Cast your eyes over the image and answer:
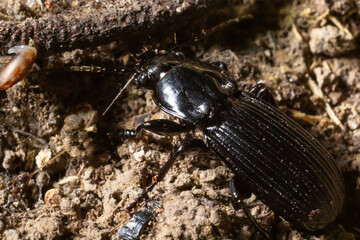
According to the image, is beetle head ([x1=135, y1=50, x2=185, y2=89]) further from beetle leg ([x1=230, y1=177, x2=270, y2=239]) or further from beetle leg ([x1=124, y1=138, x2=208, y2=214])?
beetle leg ([x1=230, y1=177, x2=270, y2=239])

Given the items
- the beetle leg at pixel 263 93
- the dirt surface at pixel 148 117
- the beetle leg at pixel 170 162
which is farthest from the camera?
the beetle leg at pixel 263 93

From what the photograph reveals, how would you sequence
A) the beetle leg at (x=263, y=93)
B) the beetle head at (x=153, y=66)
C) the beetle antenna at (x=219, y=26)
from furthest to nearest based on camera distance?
the beetle antenna at (x=219, y=26)
the beetle leg at (x=263, y=93)
the beetle head at (x=153, y=66)

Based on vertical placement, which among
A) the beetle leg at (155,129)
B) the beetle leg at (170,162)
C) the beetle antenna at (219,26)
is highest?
the beetle antenna at (219,26)

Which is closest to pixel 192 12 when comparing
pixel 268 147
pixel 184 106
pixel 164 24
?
pixel 164 24

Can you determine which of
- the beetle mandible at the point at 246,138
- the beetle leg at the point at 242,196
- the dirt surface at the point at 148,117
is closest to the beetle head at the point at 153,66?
the beetle mandible at the point at 246,138

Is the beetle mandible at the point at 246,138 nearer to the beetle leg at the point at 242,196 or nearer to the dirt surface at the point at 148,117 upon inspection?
the beetle leg at the point at 242,196

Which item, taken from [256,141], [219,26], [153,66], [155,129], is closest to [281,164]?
[256,141]

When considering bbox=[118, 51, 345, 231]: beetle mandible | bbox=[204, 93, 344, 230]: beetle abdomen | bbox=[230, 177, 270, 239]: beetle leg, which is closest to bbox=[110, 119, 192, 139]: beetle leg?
bbox=[118, 51, 345, 231]: beetle mandible
